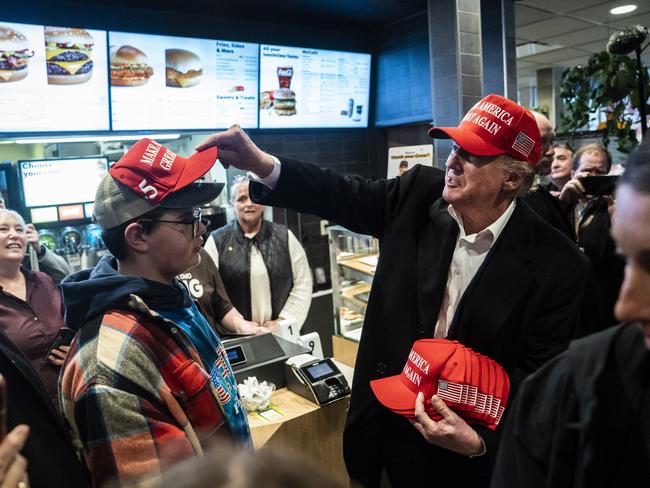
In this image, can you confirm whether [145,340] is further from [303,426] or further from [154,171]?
[303,426]

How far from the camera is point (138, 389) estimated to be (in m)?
1.14

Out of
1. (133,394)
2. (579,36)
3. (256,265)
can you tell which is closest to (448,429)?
(133,394)

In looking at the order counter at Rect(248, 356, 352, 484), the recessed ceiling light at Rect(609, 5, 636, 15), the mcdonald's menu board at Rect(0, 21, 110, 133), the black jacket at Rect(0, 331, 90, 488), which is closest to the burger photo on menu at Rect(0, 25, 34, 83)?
the mcdonald's menu board at Rect(0, 21, 110, 133)

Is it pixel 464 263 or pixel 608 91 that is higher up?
pixel 608 91

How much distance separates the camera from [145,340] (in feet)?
3.93

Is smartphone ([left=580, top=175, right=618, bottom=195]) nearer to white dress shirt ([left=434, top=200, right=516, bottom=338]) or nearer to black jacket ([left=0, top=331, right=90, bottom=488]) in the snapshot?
white dress shirt ([left=434, top=200, right=516, bottom=338])

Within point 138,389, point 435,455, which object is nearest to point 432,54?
point 435,455

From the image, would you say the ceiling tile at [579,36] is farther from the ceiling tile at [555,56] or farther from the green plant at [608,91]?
the green plant at [608,91]

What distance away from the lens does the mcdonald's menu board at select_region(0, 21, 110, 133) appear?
380cm

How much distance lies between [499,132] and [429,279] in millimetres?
513

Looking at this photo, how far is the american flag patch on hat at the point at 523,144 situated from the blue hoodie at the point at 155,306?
1115 millimetres

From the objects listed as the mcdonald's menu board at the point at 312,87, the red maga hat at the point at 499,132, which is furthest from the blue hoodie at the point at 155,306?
the mcdonald's menu board at the point at 312,87

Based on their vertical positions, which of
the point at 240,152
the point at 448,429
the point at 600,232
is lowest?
the point at 448,429

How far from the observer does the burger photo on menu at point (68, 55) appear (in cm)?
394
